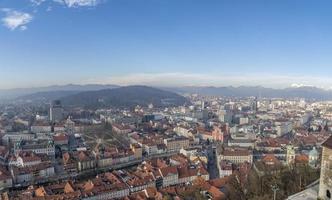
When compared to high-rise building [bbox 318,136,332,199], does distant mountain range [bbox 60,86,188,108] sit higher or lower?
lower

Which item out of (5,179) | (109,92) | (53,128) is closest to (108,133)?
(53,128)

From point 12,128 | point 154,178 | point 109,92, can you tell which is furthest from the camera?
point 109,92

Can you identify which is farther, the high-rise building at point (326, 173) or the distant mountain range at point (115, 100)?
the distant mountain range at point (115, 100)

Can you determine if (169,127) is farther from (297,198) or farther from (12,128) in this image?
(297,198)

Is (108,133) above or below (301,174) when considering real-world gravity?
below

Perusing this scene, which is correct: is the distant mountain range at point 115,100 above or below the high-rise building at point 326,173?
below

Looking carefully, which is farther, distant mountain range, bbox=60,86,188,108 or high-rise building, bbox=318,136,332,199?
distant mountain range, bbox=60,86,188,108

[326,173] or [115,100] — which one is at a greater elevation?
[326,173]

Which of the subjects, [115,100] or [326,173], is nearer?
[326,173]
